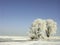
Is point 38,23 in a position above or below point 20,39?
above

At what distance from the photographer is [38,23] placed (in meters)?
8.00

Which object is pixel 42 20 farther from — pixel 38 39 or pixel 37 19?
pixel 38 39

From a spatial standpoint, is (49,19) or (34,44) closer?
(34,44)

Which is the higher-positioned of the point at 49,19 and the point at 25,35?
the point at 49,19

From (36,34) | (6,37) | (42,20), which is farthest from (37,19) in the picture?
(6,37)

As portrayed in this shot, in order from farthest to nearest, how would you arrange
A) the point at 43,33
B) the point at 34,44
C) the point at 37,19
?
the point at 43,33 → the point at 37,19 → the point at 34,44

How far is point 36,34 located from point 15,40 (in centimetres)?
86

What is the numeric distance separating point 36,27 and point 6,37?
1.19 m

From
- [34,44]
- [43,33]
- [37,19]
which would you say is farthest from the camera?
[43,33]

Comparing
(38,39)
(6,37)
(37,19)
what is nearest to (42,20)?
(37,19)

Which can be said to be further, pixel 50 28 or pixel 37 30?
pixel 50 28

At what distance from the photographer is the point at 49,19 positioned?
298 inches

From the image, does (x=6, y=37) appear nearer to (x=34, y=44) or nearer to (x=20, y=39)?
(x=20, y=39)

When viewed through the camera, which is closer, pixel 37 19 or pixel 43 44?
pixel 43 44
